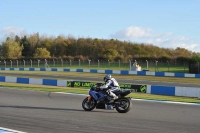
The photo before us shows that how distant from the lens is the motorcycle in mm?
11492

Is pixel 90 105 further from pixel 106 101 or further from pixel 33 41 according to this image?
pixel 33 41

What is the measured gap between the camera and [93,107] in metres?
12.0

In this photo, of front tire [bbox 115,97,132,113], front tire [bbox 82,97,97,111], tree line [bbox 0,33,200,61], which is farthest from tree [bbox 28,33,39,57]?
front tire [bbox 115,97,132,113]

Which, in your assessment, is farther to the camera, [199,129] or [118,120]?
[118,120]

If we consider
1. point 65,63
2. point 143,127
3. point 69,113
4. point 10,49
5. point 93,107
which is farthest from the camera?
point 10,49

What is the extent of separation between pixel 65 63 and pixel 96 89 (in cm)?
4651

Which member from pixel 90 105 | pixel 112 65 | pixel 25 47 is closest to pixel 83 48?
pixel 25 47

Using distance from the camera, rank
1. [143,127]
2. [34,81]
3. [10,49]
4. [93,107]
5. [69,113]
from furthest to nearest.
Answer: [10,49], [34,81], [93,107], [69,113], [143,127]

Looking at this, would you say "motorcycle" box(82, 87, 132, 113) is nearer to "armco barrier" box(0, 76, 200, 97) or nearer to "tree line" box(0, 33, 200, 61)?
"armco barrier" box(0, 76, 200, 97)

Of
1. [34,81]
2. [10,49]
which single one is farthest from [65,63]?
[10,49]

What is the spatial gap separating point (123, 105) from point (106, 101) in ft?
2.11

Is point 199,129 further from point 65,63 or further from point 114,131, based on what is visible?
point 65,63

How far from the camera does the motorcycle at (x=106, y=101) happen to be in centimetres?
1149


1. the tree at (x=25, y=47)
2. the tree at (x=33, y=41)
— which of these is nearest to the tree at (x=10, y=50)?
the tree at (x=25, y=47)
